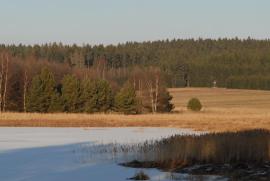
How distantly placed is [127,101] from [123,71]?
7743cm

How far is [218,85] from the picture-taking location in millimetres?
146250

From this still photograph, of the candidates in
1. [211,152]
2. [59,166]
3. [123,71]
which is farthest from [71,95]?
[123,71]

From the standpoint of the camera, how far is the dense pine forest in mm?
67125

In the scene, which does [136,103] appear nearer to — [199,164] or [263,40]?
[199,164]

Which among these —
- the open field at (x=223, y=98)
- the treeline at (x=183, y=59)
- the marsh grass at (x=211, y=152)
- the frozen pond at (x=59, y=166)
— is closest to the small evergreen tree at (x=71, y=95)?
the open field at (x=223, y=98)

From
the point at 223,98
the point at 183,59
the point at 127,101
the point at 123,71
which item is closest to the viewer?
the point at 127,101

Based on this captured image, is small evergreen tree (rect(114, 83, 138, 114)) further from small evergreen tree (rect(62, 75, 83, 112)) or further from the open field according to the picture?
the open field

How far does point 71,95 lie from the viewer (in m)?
66.7

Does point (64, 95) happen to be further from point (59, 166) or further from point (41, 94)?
point (59, 166)

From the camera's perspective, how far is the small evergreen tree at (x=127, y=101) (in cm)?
6604

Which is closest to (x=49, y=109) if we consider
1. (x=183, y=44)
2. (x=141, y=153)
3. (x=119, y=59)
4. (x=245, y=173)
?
(x=141, y=153)

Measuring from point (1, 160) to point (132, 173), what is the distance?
15.4 feet

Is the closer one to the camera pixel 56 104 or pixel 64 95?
pixel 56 104

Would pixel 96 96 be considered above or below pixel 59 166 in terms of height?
above
